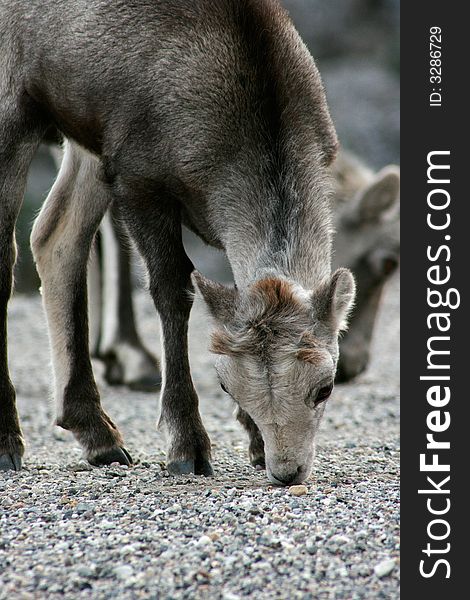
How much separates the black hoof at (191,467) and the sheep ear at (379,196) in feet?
19.6

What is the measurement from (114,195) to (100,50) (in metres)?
0.86

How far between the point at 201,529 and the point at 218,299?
127 centimetres

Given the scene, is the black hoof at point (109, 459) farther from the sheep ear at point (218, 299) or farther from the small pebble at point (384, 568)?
the small pebble at point (384, 568)

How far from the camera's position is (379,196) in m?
12.4

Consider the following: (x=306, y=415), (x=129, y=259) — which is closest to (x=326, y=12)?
(x=129, y=259)

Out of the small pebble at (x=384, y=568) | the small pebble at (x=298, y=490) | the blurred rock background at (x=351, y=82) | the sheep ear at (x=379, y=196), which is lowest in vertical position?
the small pebble at (x=384, y=568)

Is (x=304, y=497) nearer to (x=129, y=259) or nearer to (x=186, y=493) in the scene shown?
(x=186, y=493)

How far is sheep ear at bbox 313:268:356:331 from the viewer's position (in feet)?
19.9

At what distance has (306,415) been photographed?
5996mm

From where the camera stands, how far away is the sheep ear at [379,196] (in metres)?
12.2

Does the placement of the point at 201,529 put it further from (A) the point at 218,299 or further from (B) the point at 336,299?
(B) the point at 336,299

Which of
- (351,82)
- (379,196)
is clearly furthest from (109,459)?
(351,82)

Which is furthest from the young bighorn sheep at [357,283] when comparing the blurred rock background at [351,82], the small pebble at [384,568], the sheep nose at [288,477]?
the blurred rock background at [351,82]

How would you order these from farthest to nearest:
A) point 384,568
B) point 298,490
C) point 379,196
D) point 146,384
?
point 379,196 → point 146,384 → point 298,490 → point 384,568
